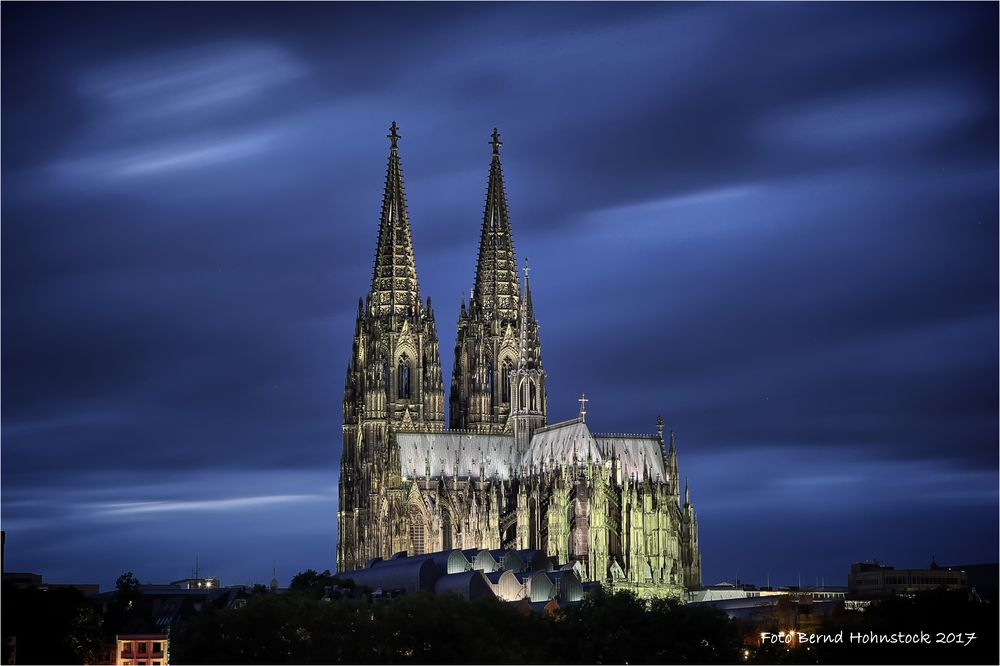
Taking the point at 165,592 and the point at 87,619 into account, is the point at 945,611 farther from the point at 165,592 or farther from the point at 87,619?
the point at 165,592

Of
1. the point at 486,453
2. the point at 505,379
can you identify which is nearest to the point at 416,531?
the point at 486,453

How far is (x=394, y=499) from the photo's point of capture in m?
166

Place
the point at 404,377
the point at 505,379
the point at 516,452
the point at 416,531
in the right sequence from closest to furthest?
the point at 416,531
the point at 516,452
the point at 404,377
the point at 505,379

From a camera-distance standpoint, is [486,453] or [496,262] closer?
[486,453]

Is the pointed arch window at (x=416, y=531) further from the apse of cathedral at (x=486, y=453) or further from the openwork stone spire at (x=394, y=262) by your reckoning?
the openwork stone spire at (x=394, y=262)

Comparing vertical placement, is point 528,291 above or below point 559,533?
above

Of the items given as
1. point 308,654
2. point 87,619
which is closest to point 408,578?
point 87,619

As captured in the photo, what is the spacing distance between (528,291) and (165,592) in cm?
4202

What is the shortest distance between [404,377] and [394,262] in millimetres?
9062

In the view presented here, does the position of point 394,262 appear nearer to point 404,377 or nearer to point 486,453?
point 404,377

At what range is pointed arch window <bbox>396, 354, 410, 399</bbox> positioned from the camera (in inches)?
6860

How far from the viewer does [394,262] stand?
579 ft

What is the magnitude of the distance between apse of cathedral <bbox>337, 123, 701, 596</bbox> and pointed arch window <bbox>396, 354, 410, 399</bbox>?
0.11 meters

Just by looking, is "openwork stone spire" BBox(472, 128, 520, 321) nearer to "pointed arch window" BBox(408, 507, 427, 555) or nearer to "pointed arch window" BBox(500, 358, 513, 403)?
"pointed arch window" BBox(500, 358, 513, 403)
